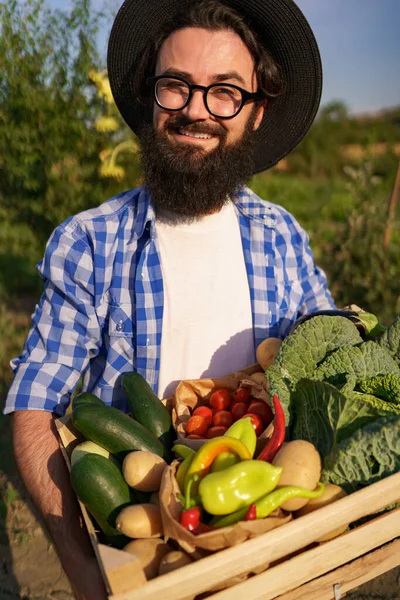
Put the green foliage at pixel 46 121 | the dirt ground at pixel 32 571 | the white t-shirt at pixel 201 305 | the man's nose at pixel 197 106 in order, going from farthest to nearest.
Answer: the green foliage at pixel 46 121 < the dirt ground at pixel 32 571 < the white t-shirt at pixel 201 305 < the man's nose at pixel 197 106

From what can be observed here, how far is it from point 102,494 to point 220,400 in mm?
590

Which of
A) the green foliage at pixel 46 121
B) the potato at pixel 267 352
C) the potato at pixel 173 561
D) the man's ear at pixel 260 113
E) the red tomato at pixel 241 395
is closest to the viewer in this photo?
the potato at pixel 173 561

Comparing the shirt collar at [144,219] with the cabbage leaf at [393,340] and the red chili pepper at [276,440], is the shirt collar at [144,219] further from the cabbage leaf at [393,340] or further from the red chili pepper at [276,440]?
the red chili pepper at [276,440]

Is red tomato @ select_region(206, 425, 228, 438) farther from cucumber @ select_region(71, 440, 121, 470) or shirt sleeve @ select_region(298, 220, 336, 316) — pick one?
shirt sleeve @ select_region(298, 220, 336, 316)

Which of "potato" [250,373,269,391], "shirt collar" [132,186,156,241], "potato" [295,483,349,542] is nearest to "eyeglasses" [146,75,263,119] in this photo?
"shirt collar" [132,186,156,241]

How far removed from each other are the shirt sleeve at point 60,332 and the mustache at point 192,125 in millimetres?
669

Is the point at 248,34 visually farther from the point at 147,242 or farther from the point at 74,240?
the point at 74,240

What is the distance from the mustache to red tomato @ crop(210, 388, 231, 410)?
3.94 feet

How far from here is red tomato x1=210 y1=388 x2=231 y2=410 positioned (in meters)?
1.99

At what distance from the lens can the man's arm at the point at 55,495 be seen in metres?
1.66

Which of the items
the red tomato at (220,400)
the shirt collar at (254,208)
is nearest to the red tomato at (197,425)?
the red tomato at (220,400)

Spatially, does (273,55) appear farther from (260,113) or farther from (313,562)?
(313,562)

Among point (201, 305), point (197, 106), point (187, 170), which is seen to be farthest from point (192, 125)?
point (201, 305)

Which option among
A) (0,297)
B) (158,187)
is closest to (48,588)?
(158,187)
